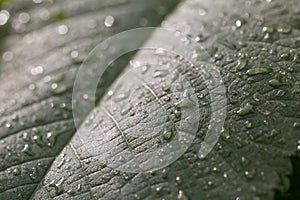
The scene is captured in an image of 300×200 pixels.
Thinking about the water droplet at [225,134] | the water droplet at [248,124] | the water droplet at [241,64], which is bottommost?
the water droplet at [248,124]

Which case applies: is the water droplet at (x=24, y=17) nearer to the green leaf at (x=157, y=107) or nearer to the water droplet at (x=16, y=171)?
the green leaf at (x=157, y=107)

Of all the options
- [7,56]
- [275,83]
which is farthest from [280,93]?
[7,56]

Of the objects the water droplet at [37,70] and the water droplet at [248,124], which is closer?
the water droplet at [248,124]

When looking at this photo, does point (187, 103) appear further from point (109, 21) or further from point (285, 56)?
point (109, 21)

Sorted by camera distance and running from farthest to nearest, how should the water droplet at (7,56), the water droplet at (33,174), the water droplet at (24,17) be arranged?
1. the water droplet at (24,17)
2. the water droplet at (7,56)
3. the water droplet at (33,174)

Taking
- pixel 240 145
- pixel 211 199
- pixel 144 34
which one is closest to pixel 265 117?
pixel 240 145

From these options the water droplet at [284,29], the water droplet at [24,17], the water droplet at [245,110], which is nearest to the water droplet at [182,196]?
the water droplet at [245,110]

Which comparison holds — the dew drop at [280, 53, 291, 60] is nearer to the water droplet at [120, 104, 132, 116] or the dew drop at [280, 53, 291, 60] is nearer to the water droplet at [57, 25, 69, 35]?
the water droplet at [120, 104, 132, 116]
